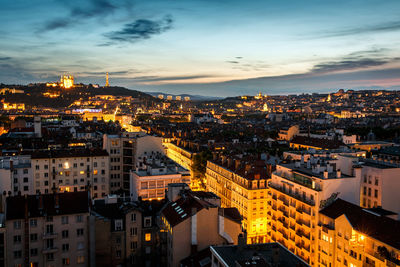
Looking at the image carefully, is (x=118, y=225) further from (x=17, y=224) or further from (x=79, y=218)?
(x=17, y=224)

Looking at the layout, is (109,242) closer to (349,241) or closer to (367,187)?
(349,241)

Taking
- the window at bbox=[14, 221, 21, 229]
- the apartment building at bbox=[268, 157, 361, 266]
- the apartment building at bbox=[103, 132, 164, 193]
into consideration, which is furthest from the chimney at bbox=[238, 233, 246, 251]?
the apartment building at bbox=[103, 132, 164, 193]

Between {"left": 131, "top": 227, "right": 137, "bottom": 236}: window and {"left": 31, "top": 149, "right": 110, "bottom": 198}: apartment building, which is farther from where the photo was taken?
{"left": 31, "top": 149, "right": 110, "bottom": 198}: apartment building

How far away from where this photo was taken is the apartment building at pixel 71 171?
5873 centimetres

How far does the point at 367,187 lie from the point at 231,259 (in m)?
29.7

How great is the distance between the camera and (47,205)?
3331 centimetres

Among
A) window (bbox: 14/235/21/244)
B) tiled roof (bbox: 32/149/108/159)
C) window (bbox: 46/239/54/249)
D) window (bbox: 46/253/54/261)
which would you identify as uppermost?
tiled roof (bbox: 32/149/108/159)

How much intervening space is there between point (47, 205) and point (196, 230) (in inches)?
538

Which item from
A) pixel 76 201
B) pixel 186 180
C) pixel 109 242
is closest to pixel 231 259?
pixel 109 242

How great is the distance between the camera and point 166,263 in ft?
109

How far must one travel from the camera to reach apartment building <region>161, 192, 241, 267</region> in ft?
99.7

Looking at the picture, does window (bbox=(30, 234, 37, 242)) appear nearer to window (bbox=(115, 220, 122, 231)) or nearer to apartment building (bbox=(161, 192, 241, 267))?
window (bbox=(115, 220, 122, 231))

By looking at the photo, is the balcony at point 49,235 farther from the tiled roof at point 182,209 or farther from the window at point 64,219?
the tiled roof at point 182,209

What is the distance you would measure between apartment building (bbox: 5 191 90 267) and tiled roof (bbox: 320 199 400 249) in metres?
22.9
